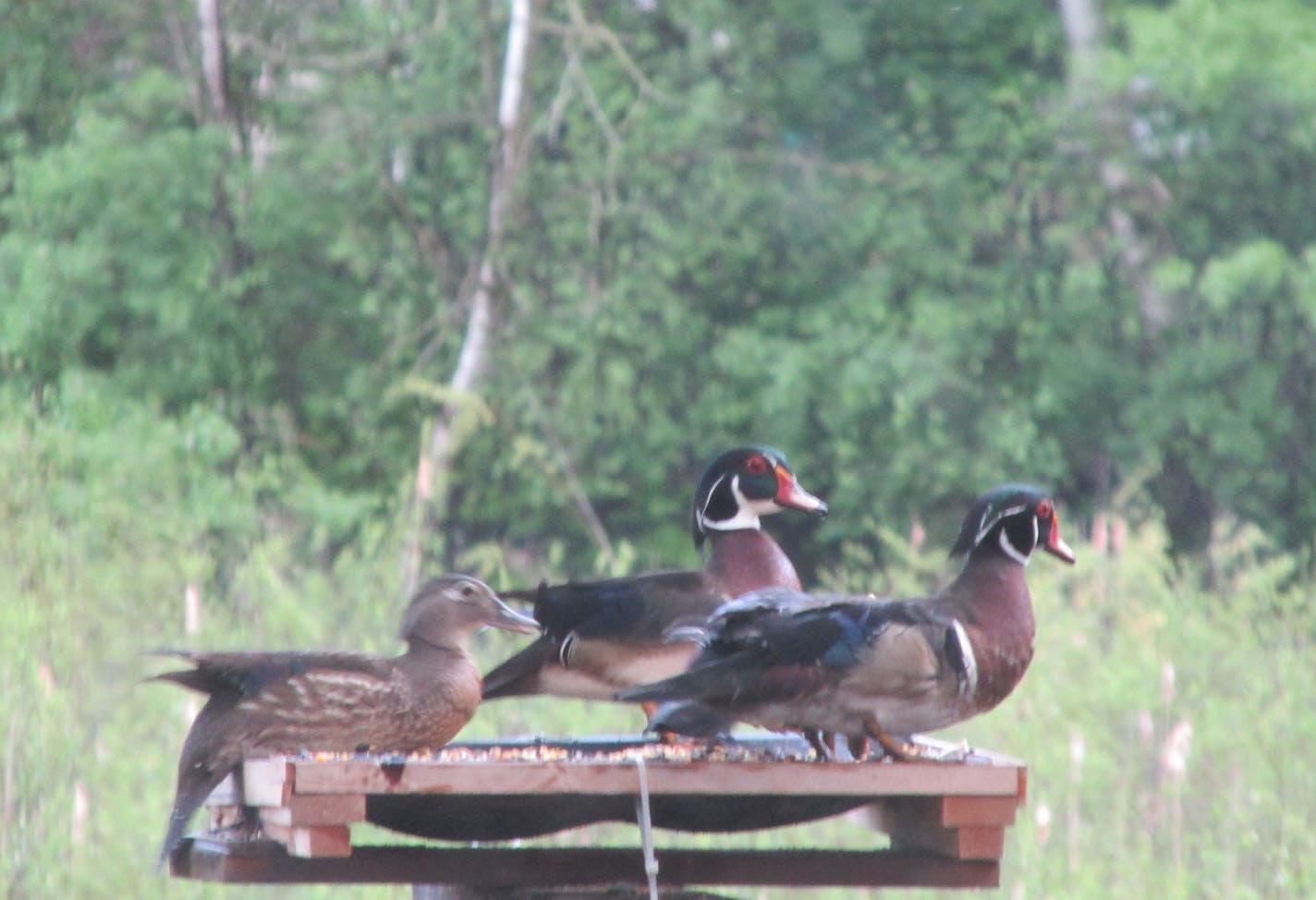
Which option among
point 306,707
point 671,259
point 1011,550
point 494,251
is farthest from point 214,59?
point 1011,550

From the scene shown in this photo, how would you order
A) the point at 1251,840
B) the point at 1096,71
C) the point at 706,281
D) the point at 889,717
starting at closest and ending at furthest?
the point at 889,717
the point at 1251,840
the point at 1096,71
the point at 706,281

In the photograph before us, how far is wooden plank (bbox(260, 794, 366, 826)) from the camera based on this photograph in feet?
9.29

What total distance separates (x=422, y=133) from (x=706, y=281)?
96.1 inches

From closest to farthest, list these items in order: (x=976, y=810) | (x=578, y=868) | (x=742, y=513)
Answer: (x=976, y=810)
(x=578, y=868)
(x=742, y=513)

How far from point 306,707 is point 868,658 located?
2.99 feet

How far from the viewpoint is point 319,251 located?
49.4ft

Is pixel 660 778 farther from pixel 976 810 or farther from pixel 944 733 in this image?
pixel 944 733

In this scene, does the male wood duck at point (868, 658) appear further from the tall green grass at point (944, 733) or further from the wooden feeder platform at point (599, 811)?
the tall green grass at point (944, 733)

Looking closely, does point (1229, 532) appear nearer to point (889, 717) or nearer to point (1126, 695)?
point (1126, 695)

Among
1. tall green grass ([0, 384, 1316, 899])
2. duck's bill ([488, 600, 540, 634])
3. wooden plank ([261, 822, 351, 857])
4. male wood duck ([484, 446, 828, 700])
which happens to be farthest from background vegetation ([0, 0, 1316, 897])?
wooden plank ([261, 822, 351, 857])

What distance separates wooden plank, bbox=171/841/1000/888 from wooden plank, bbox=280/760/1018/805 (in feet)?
0.71

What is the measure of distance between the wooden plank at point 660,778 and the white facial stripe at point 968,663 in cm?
22

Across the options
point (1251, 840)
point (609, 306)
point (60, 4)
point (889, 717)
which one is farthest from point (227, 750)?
point (60, 4)

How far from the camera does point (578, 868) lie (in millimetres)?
3305
